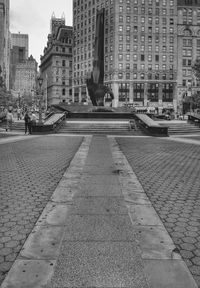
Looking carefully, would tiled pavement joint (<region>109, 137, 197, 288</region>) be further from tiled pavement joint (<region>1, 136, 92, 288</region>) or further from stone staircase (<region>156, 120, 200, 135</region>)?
stone staircase (<region>156, 120, 200, 135</region>)

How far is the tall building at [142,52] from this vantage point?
117 metres

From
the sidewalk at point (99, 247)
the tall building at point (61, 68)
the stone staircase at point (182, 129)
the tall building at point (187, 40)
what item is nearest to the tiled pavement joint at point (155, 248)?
the sidewalk at point (99, 247)

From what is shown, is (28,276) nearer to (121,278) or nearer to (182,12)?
(121,278)

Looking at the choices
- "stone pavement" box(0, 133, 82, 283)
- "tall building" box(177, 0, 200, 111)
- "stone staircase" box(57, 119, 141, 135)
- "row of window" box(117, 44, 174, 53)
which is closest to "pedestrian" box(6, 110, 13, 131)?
"stone staircase" box(57, 119, 141, 135)

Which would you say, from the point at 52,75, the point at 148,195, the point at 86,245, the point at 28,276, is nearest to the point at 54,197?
the point at 148,195

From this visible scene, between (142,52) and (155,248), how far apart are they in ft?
393

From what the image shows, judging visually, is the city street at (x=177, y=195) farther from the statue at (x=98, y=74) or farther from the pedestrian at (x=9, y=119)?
the statue at (x=98, y=74)

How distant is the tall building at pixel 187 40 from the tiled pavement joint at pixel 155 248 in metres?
117

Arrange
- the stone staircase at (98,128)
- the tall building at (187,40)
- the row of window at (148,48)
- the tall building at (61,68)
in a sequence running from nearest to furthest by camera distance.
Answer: the stone staircase at (98,128)
the row of window at (148,48)
the tall building at (187,40)
the tall building at (61,68)

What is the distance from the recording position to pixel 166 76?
119m

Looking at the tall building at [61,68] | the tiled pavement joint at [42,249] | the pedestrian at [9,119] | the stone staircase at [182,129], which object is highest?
the tall building at [61,68]

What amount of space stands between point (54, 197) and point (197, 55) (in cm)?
12421

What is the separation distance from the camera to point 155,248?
4.36 metres

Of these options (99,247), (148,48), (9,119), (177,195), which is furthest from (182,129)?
(148,48)
